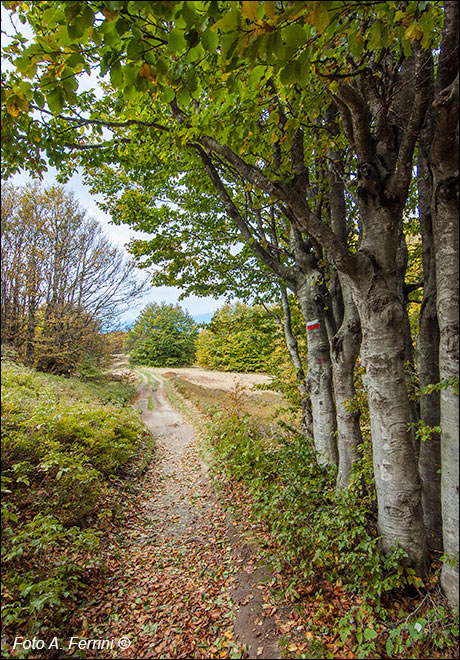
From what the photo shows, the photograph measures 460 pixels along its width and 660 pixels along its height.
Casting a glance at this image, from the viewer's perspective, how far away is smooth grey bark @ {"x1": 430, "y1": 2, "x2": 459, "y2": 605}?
7.55ft

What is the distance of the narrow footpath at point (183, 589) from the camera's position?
8.33ft

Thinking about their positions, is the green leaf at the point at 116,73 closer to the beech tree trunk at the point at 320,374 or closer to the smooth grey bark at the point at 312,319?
the smooth grey bark at the point at 312,319

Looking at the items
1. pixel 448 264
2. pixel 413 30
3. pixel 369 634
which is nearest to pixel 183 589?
Result: pixel 369 634

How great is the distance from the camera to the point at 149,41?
1.94 metres

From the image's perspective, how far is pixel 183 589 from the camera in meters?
3.23

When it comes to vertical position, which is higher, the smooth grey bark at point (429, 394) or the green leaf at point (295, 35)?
the green leaf at point (295, 35)

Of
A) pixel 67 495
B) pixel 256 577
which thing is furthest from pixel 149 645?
pixel 67 495

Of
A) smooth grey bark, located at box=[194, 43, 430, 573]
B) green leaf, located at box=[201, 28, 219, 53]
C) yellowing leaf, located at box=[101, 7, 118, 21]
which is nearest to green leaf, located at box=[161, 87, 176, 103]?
green leaf, located at box=[201, 28, 219, 53]

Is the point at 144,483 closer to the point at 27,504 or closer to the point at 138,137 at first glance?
the point at 27,504

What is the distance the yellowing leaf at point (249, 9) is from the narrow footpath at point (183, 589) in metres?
4.22

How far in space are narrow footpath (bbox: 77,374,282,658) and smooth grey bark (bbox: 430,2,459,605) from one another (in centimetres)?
180

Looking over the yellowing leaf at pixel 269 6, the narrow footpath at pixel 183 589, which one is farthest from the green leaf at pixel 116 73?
the narrow footpath at pixel 183 589

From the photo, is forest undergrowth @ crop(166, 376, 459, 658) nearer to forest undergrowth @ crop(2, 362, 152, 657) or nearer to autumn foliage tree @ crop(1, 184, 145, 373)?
forest undergrowth @ crop(2, 362, 152, 657)

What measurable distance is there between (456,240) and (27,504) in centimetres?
527
